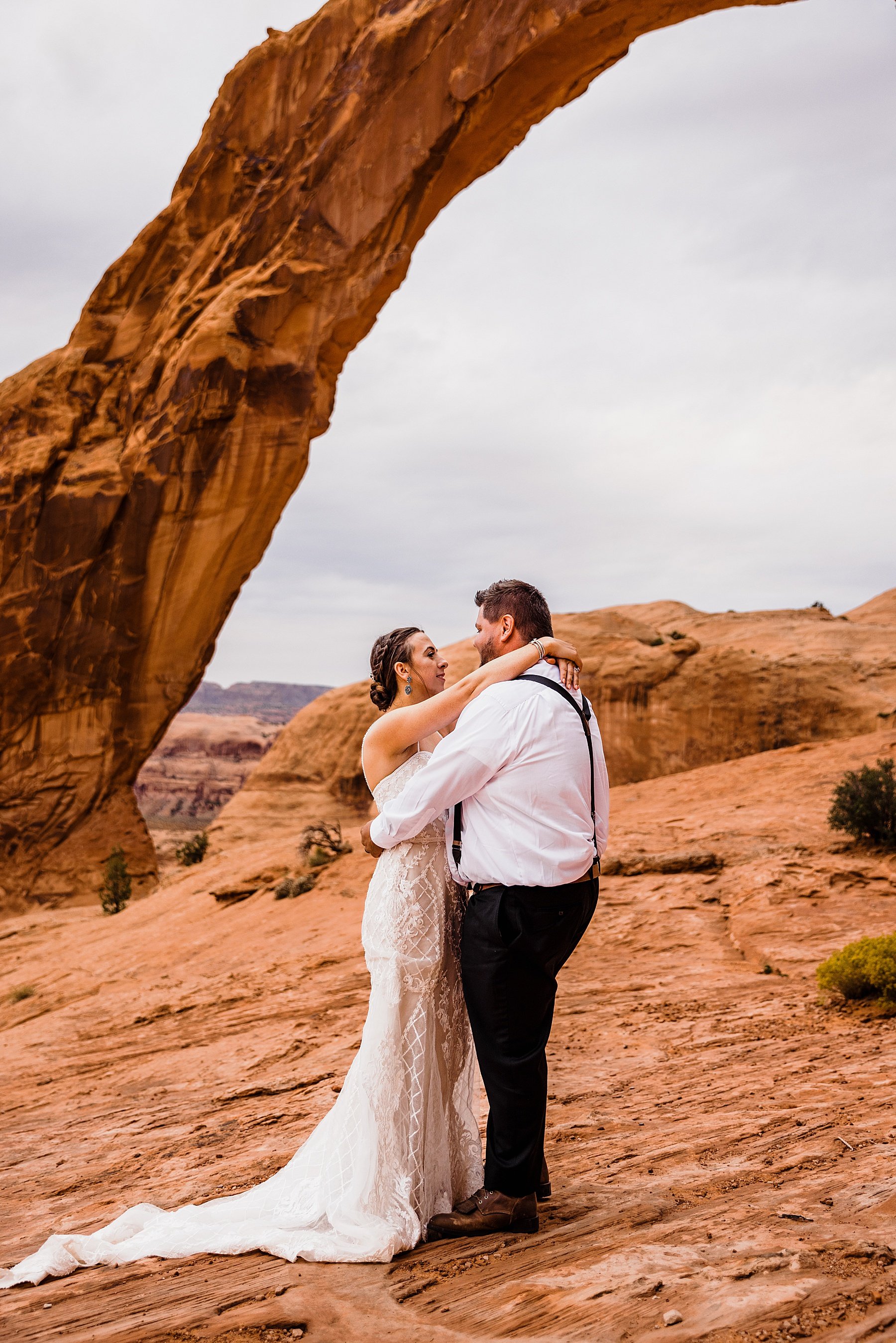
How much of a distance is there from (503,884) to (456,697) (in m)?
0.65

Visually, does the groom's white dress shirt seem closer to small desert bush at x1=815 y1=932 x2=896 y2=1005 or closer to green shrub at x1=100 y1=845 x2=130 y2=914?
small desert bush at x1=815 y1=932 x2=896 y2=1005

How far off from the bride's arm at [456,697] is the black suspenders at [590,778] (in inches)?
2.1

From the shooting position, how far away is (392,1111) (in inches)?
121

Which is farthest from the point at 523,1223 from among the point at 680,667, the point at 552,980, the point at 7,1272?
the point at 680,667

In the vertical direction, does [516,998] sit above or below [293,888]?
above

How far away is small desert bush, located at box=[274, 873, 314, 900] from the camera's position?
423 inches

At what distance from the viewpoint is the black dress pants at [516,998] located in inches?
115

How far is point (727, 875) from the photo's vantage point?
8.75m

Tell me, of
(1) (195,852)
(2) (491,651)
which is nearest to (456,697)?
(2) (491,651)

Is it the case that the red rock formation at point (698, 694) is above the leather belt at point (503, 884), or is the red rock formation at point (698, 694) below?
above

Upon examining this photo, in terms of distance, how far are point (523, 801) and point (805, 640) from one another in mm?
15835

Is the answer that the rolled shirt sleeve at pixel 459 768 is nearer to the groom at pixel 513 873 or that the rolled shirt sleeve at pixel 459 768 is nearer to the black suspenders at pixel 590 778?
the groom at pixel 513 873

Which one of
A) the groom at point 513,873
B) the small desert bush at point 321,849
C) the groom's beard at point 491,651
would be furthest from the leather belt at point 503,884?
the small desert bush at point 321,849

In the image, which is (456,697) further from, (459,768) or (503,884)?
(503,884)
